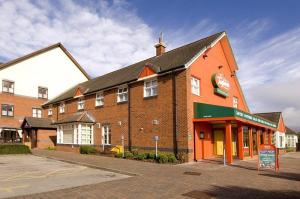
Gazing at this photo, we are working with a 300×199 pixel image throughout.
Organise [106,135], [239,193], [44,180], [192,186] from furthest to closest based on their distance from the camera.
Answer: [106,135] → [44,180] → [192,186] → [239,193]

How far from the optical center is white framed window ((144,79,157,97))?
887 inches

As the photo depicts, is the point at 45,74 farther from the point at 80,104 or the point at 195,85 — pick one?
the point at 195,85

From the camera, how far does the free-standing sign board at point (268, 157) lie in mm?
15773

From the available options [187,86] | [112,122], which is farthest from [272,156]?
[112,122]

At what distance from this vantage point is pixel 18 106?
3734cm

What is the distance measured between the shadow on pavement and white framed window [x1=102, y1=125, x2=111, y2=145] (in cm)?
1718

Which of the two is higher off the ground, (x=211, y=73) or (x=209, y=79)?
(x=211, y=73)

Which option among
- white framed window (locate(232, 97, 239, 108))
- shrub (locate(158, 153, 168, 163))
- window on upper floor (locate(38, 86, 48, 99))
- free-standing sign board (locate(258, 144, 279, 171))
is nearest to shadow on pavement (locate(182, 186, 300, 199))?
free-standing sign board (locate(258, 144, 279, 171))

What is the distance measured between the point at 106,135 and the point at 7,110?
1664 cm

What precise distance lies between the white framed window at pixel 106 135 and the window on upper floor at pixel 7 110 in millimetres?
16043

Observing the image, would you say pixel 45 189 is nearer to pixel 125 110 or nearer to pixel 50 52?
pixel 125 110

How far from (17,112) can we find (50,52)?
31.3 feet

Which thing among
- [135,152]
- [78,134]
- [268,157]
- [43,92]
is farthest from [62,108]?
[268,157]

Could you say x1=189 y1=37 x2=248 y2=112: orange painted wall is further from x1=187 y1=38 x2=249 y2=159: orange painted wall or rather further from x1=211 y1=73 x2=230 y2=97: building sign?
x1=211 y1=73 x2=230 y2=97: building sign
